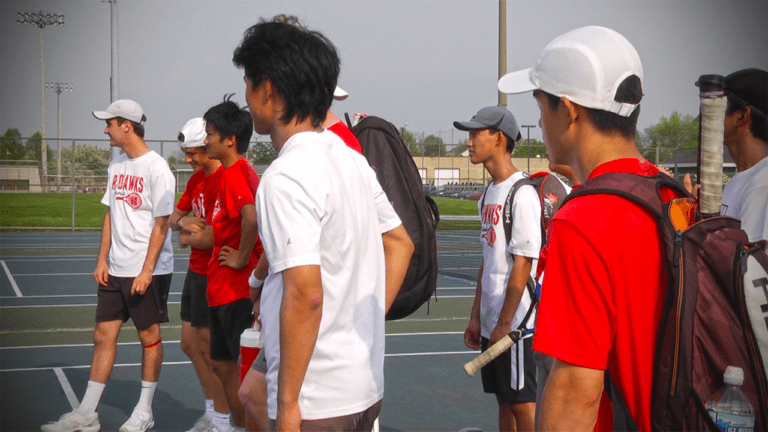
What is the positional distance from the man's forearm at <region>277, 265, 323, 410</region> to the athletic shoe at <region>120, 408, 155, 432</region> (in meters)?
3.25

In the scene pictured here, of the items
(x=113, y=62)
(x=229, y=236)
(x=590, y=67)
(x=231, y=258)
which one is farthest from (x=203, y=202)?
(x=113, y=62)

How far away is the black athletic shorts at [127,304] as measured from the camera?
5.06 metres

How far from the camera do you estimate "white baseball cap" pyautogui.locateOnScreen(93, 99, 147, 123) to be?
520cm

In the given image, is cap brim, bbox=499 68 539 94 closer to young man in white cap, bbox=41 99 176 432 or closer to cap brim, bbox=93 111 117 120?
young man in white cap, bbox=41 99 176 432

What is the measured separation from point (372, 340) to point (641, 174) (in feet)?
3.37

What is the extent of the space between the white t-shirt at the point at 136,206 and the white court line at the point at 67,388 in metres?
1.13

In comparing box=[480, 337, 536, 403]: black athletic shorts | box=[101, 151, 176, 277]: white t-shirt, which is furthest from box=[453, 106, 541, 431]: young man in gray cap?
box=[101, 151, 176, 277]: white t-shirt

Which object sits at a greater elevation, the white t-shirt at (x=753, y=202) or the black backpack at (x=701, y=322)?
the white t-shirt at (x=753, y=202)

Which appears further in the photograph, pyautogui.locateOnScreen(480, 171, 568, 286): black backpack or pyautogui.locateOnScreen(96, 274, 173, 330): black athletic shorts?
→ pyautogui.locateOnScreen(96, 274, 173, 330): black athletic shorts

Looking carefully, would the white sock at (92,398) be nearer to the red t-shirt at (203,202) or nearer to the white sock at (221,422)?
the white sock at (221,422)

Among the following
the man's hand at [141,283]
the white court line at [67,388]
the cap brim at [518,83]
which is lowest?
the white court line at [67,388]

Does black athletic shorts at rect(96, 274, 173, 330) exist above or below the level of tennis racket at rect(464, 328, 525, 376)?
below

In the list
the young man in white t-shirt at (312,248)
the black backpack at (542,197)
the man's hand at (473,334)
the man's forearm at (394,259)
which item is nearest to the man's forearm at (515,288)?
the black backpack at (542,197)

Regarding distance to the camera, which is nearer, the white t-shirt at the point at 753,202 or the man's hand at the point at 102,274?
the white t-shirt at the point at 753,202
